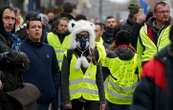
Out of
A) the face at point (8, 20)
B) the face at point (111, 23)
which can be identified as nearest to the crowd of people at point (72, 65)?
the face at point (8, 20)

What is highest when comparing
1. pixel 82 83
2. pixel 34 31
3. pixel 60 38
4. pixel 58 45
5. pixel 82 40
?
pixel 34 31

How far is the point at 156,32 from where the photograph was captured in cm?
1058

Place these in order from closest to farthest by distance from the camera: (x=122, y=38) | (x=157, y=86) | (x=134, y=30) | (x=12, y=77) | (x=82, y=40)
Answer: (x=157, y=86) → (x=12, y=77) → (x=82, y=40) → (x=122, y=38) → (x=134, y=30)

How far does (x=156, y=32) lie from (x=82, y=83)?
1.40 metres

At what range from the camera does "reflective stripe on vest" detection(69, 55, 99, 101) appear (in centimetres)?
995

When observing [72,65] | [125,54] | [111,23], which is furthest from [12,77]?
[111,23]

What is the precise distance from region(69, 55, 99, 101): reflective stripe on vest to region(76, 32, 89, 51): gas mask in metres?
0.17

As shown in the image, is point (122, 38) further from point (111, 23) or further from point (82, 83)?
point (111, 23)

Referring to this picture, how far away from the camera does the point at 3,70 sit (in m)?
8.47

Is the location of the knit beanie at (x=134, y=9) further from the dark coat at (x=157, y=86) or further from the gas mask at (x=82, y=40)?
the dark coat at (x=157, y=86)

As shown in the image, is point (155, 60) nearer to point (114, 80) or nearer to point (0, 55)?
point (0, 55)

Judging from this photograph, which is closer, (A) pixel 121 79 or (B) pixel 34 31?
(B) pixel 34 31

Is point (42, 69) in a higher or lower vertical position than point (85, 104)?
higher

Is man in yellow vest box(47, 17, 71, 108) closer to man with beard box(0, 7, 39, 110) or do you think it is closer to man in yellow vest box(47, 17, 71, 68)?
man in yellow vest box(47, 17, 71, 68)
